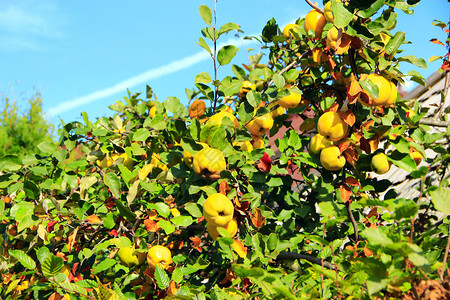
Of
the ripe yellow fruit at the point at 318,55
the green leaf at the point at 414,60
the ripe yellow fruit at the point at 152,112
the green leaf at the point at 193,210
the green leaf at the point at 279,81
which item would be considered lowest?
the green leaf at the point at 193,210

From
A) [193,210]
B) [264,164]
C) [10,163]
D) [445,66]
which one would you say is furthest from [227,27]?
[445,66]

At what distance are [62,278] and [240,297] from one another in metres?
0.85

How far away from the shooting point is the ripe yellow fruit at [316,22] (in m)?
2.12

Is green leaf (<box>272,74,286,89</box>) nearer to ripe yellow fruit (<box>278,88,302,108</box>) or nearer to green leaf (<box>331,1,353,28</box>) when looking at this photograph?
ripe yellow fruit (<box>278,88,302,108</box>)

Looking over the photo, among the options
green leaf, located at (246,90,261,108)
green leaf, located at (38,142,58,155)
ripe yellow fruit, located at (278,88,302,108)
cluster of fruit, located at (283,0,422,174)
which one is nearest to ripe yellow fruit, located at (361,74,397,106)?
cluster of fruit, located at (283,0,422,174)

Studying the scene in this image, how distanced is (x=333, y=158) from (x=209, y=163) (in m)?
0.64

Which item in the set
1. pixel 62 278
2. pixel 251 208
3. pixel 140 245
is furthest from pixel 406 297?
pixel 62 278

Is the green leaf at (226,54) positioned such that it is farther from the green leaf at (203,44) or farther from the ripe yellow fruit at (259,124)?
the ripe yellow fruit at (259,124)

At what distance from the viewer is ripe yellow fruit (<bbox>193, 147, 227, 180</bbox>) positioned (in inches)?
68.7

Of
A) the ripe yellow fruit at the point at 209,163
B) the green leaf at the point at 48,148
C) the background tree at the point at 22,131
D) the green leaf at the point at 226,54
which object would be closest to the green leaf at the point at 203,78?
the green leaf at the point at 226,54

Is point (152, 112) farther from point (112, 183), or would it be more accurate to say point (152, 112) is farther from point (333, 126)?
point (333, 126)

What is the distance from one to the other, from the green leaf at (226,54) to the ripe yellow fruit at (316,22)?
0.45m

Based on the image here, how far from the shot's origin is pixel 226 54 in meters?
2.06

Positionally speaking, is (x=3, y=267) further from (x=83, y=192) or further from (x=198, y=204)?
(x=198, y=204)
